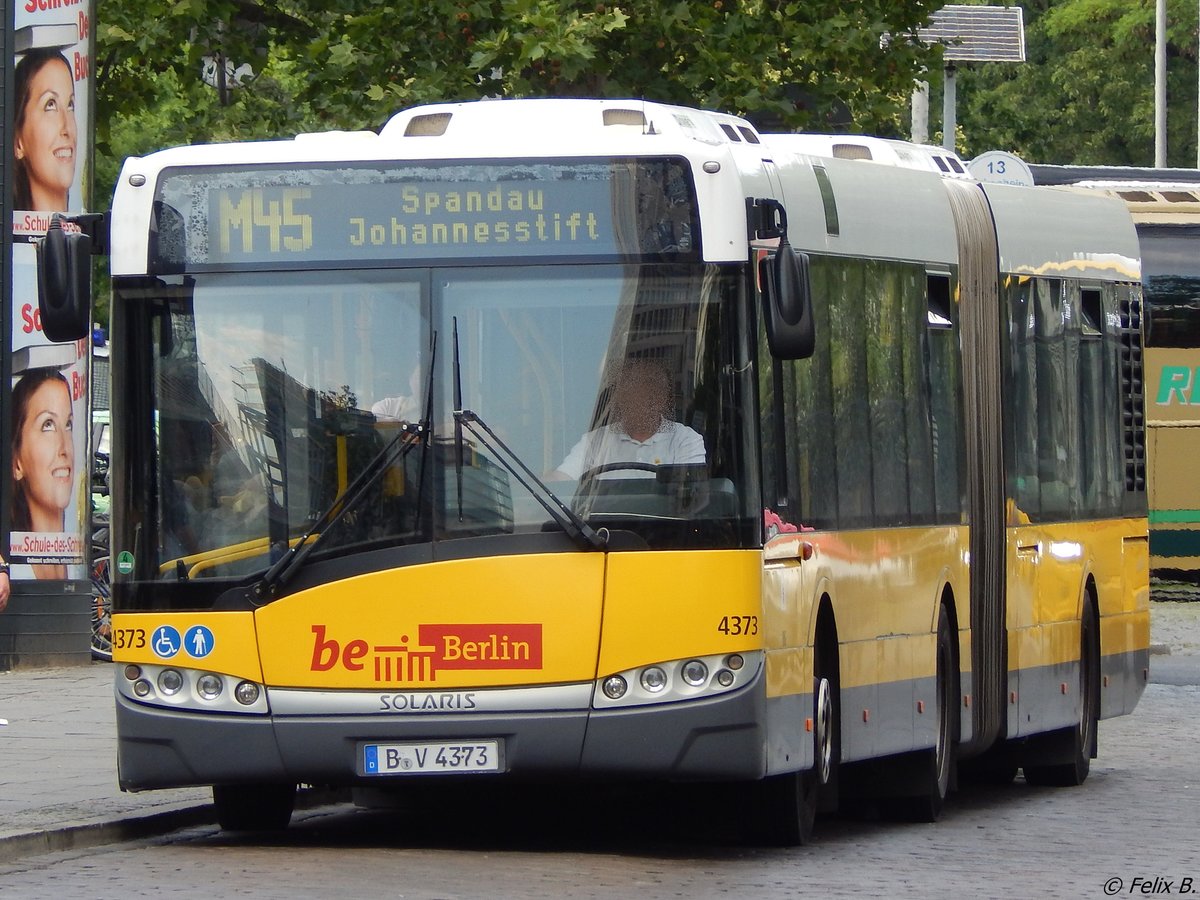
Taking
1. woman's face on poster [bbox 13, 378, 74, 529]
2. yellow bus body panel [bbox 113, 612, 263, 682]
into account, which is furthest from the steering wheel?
woman's face on poster [bbox 13, 378, 74, 529]

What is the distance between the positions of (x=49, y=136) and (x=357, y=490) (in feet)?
36.6

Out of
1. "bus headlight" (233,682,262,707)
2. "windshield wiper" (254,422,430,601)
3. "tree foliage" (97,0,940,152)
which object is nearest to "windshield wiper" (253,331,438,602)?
"windshield wiper" (254,422,430,601)

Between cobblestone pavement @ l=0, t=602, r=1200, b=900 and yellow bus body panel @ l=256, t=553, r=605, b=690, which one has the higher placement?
yellow bus body panel @ l=256, t=553, r=605, b=690

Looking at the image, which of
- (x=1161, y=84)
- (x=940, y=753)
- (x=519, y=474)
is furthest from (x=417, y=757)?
(x=1161, y=84)

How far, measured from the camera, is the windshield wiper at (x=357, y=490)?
10.8 m

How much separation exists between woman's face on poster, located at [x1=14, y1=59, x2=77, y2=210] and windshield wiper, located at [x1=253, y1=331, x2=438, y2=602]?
10860 mm

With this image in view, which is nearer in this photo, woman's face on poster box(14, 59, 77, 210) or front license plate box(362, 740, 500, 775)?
front license plate box(362, 740, 500, 775)

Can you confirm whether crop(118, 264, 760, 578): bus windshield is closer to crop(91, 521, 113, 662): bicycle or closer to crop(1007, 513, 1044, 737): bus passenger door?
crop(1007, 513, 1044, 737): bus passenger door

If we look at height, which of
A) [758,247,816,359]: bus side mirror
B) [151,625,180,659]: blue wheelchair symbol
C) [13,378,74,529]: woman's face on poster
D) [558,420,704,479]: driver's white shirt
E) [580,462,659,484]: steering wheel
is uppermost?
[758,247,816,359]: bus side mirror

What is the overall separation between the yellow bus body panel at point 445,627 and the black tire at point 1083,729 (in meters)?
5.72

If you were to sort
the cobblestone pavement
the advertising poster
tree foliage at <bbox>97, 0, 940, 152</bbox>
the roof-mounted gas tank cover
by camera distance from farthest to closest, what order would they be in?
the advertising poster → tree foliage at <bbox>97, 0, 940, 152</bbox> → the roof-mounted gas tank cover → the cobblestone pavement

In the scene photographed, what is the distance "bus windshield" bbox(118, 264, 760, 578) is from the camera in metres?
10.8

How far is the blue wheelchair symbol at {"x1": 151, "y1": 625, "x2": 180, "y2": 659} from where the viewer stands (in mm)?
10984

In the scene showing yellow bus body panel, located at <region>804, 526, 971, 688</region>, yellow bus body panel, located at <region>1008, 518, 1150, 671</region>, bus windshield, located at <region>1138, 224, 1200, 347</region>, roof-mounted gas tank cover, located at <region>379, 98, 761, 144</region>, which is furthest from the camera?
bus windshield, located at <region>1138, 224, 1200, 347</region>
